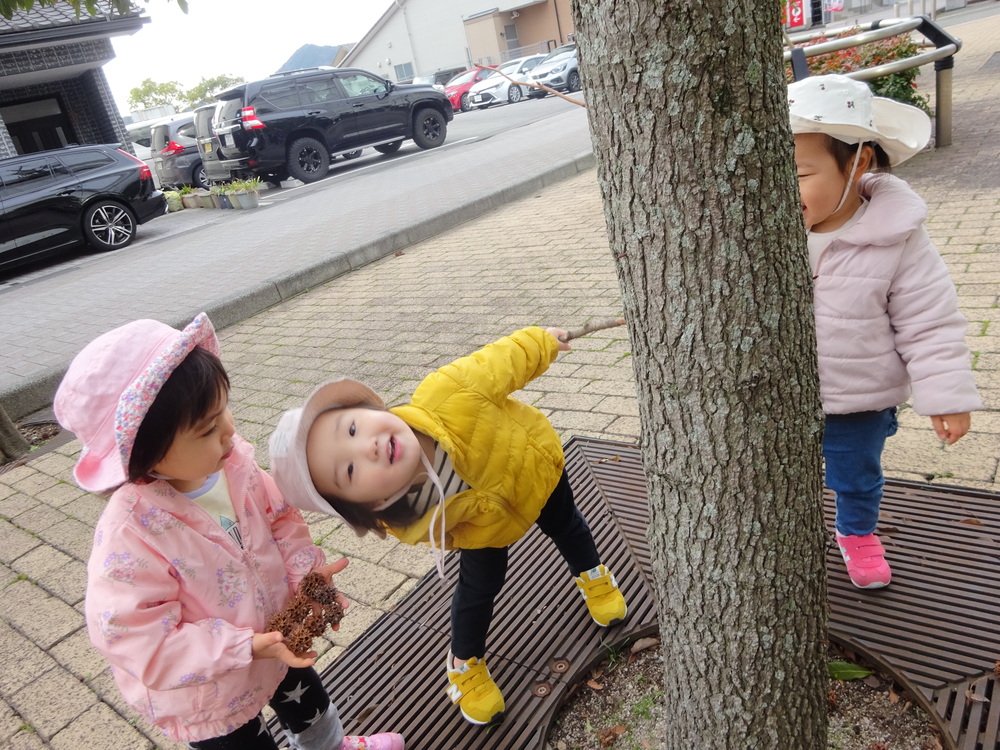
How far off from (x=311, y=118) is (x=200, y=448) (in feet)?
44.0

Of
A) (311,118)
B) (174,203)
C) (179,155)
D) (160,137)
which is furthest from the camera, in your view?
(160,137)

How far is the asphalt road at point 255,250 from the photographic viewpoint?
21.2ft

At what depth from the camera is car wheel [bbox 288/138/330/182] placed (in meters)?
13.8

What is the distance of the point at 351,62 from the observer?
53594 mm

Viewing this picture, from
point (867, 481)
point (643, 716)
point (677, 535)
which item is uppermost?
point (677, 535)

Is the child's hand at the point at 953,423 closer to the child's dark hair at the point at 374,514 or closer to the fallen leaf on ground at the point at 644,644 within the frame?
the fallen leaf on ground at the point at 644,644

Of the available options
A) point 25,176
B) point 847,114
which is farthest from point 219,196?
point 847,114

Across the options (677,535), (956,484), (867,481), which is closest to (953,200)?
(956,484)

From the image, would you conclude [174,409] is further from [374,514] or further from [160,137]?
[160,137]

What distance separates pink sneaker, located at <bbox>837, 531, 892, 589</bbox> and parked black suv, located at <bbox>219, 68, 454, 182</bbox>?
42.6ft

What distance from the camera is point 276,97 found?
13453 mm

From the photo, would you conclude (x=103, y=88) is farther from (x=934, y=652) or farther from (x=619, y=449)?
(x=934, y=652)

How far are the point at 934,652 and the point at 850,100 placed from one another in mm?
1363

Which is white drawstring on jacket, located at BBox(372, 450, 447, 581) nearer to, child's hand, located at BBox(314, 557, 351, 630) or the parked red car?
child's hand, located at BBox(314, 557, 351, 630)
